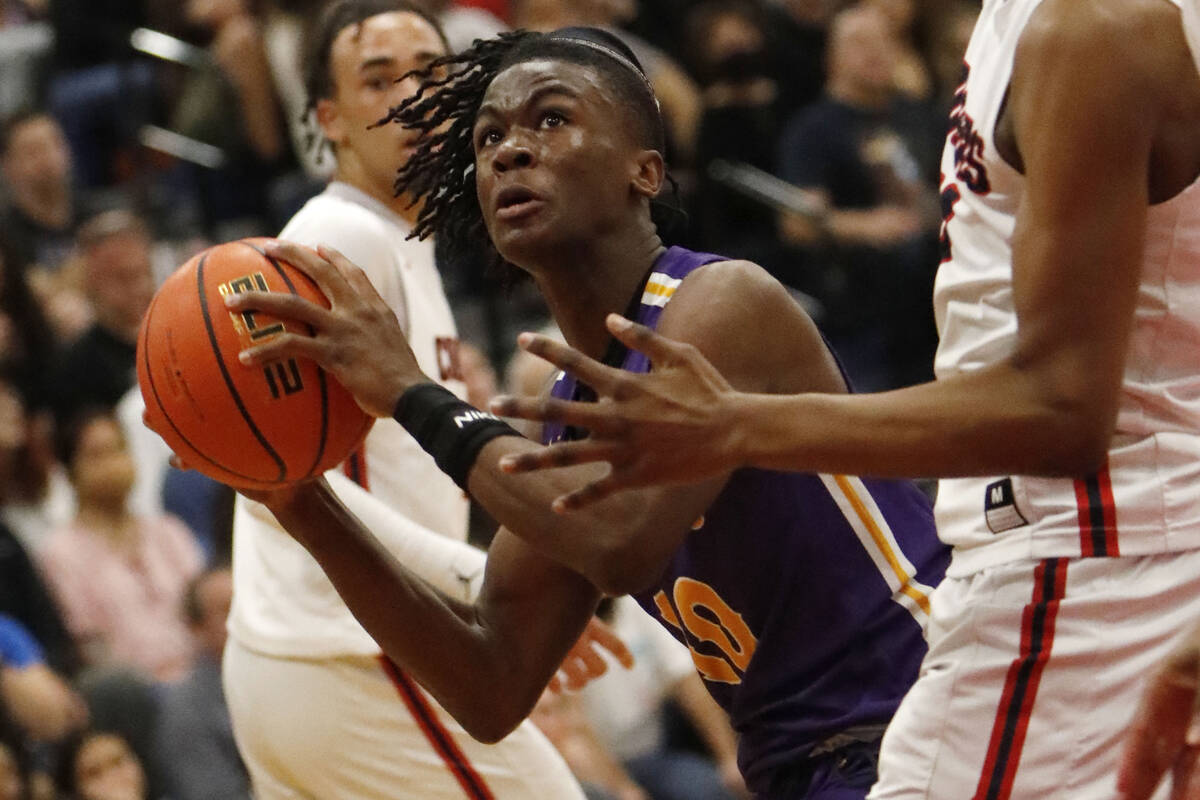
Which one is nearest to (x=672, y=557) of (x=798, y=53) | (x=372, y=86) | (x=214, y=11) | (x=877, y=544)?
(x=877, y=544)

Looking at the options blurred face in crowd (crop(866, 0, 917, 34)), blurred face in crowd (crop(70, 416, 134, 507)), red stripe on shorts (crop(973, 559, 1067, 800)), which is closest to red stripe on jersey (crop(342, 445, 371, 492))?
red stripe on shorts (crop(973, 559, 1067, 800))

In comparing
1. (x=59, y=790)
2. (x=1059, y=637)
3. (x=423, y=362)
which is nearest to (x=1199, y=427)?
(x=1059, y=637)

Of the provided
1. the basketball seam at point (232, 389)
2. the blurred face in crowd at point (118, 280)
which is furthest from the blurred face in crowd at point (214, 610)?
the basketball seam at point (232, 389)

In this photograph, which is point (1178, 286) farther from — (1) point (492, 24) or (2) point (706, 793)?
(1) point (492, 24)

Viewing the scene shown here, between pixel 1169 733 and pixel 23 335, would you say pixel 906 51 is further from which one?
pixel 1169 733

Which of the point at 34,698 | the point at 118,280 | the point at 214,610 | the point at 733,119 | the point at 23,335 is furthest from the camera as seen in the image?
the point at 733,119

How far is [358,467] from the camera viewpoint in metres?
4.02

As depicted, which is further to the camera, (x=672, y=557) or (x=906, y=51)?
→ (x=906, y=51)

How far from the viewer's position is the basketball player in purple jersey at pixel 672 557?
292 centimetres

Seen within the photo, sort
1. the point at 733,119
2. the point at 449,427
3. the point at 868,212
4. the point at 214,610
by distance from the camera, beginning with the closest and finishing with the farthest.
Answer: the point at 449,427, the point at 214,610, the point at 868,212, the point at 733,119

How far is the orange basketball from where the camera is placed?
2.99m

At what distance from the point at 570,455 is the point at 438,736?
5.62ft

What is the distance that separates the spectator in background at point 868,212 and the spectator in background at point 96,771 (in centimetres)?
394

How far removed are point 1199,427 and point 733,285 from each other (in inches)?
29.3
